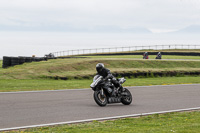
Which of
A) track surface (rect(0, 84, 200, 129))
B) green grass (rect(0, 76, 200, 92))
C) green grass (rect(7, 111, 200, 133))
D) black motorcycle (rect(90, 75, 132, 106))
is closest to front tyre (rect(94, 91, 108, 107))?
black motorcycle (rect(90, 75, 132, 106))

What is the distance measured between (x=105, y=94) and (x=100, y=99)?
1.06 feet

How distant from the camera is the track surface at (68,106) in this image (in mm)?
9391

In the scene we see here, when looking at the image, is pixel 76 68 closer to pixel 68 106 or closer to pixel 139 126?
pixel 68 106

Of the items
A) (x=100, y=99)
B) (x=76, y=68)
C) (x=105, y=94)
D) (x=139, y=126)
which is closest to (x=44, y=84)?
(x=105, y=94)

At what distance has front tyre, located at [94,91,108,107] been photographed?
38.2 feet

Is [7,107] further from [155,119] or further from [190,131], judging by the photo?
[190,131]

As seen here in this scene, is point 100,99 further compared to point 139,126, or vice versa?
point 100,99

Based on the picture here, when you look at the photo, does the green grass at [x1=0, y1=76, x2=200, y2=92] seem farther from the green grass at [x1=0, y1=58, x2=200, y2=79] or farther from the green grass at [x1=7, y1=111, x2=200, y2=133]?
the green grass at [x1=7, y1=111, x2=200, y2=133]

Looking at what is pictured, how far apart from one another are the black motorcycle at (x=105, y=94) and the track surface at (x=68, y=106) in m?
0.20

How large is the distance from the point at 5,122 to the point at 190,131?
4.24m

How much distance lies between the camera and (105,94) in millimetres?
12023

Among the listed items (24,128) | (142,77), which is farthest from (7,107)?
(142,77)

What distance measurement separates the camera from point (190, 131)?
24.5 ft

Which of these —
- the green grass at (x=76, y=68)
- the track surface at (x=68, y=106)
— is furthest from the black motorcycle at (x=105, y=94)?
the green grass at (x=76, y=68)
